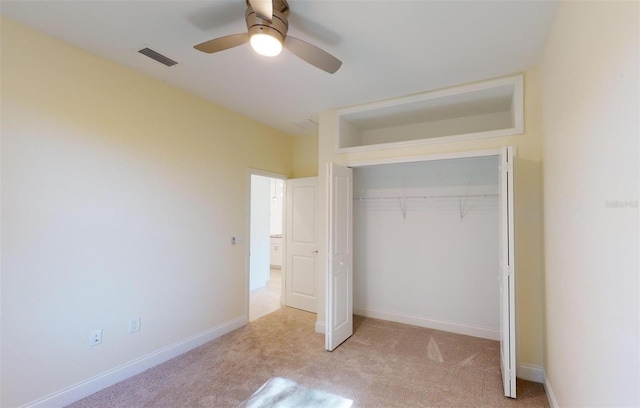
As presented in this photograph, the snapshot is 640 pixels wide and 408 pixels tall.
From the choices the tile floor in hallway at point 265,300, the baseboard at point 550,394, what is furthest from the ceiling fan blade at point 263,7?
the tile floor in hallway at point 265,300

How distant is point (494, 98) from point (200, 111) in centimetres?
330

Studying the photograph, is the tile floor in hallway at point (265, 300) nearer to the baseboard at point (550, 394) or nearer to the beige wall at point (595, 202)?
the baseboard at point (550, 394)

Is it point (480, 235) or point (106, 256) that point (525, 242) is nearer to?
point (480, 235)

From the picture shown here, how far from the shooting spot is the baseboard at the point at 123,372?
7.13 ft

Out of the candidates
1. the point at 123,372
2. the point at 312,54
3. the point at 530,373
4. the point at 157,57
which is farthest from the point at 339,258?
the point at 157,57

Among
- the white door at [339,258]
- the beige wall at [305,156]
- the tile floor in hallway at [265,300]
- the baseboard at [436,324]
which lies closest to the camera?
the white door at [339,258]

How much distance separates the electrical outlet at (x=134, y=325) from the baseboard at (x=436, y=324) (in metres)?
2.81

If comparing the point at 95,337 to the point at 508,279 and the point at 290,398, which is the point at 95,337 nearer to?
the point at 290,398

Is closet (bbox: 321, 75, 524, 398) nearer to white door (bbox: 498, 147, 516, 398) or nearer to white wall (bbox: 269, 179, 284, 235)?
white door (bbox: 498, 147, 516, 398)

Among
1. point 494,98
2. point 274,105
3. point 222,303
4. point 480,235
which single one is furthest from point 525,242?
point 222,303

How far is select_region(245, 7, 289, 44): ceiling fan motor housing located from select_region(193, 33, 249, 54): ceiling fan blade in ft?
0.25

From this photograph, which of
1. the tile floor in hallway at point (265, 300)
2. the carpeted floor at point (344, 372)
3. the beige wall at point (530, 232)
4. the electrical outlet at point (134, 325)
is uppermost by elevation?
the beige wall at point (530, 232)

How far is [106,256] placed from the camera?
2494mm

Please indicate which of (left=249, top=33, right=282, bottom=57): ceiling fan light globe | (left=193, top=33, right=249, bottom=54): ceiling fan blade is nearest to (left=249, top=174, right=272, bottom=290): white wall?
(left=193, top=33, right=249, bottom=54): ceiling fan blade
